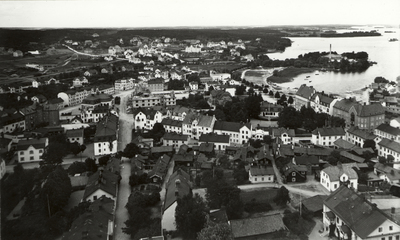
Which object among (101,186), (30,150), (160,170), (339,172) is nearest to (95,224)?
(101,186)

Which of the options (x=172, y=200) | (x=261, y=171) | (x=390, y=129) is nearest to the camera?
(x=172, y=200)

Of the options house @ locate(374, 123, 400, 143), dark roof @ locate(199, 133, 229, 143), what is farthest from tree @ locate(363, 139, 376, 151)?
dark roof @ locate(199, 133, 229, 143)

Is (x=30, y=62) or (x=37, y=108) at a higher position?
(x=30, y=62)

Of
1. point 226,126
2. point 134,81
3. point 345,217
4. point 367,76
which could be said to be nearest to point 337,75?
point 367,76

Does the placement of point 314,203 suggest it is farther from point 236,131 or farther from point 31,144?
point 31,144

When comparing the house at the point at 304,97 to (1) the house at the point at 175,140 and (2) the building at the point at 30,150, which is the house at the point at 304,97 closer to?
(1) the house at the point at 175,140

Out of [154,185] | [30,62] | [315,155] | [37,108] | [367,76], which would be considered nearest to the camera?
[154,185]

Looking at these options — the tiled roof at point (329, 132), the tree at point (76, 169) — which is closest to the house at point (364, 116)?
the tiled roof at point (329, 132)

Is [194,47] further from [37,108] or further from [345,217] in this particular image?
[345,217]
